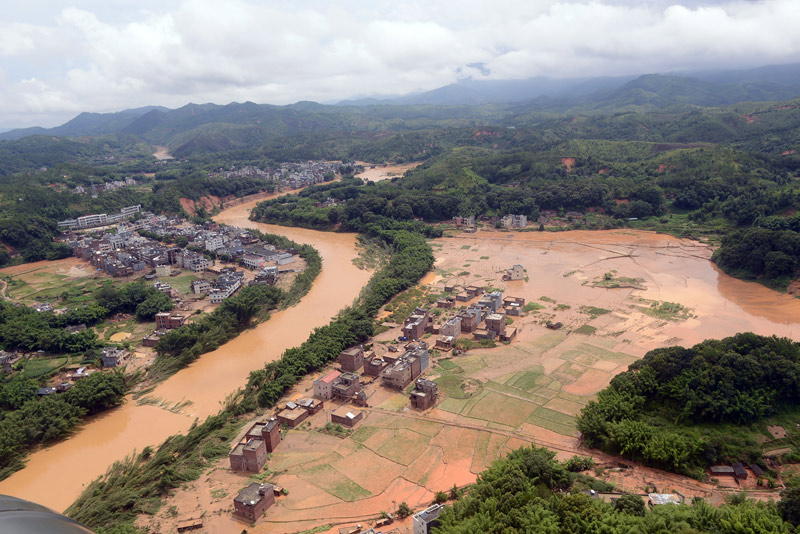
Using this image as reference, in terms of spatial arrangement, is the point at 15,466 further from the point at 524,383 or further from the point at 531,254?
the point at 531,254

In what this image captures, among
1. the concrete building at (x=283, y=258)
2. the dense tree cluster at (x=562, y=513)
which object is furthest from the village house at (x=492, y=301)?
the concrete building at (x=283, y=258)

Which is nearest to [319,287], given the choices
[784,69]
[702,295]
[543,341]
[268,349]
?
[268,349]

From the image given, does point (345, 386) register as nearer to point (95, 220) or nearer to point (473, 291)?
point (473, 291)

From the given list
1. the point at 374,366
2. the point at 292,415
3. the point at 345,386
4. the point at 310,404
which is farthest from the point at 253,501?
the point at 374,366

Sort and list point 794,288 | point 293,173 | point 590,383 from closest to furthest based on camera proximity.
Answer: point 590,383 < point 794,288 < point 293,173

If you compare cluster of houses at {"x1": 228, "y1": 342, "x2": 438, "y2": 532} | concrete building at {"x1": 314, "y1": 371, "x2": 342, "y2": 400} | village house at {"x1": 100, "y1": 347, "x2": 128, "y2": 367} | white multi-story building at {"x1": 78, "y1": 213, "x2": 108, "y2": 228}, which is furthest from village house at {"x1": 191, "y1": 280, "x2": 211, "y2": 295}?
white multi-story building at {"x1": 78, "y1": 213, "x2": 108, "y2": 228}

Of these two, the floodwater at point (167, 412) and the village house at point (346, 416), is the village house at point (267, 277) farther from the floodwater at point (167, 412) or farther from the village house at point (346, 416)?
the village house at point (346, 416)
